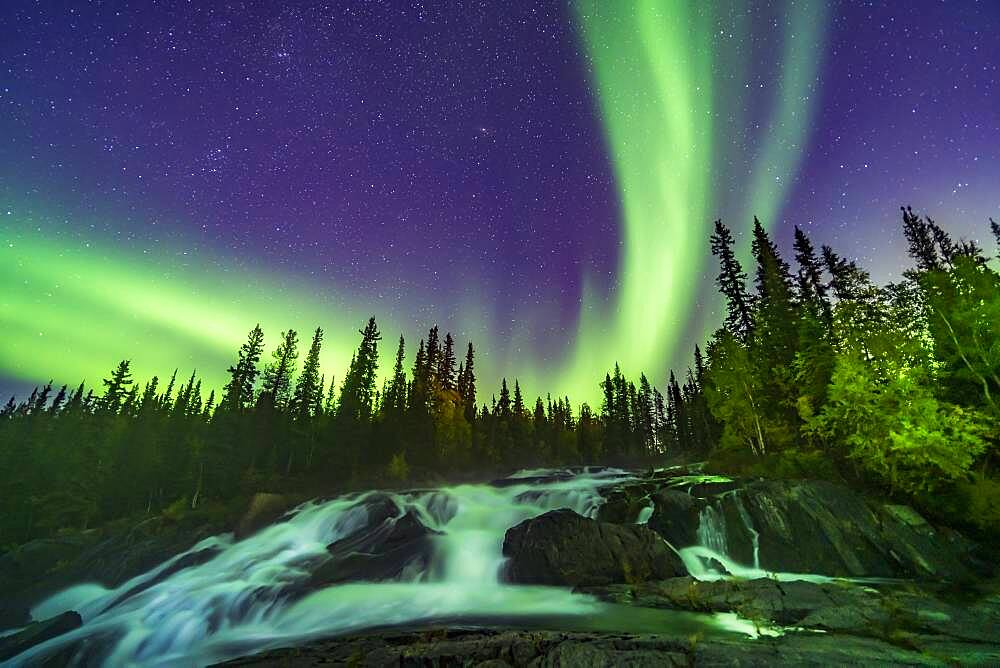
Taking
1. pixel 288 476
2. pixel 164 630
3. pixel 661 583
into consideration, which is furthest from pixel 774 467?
pixel 288 476

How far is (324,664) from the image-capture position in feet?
27.9

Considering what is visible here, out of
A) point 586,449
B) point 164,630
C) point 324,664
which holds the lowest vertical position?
point 164,630

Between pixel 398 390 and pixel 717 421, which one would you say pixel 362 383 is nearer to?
pixel 398 390

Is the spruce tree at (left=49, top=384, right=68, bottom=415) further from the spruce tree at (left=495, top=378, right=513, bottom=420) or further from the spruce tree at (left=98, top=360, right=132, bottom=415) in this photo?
the spruce tree at (left=495, top=378, right=513, bottom=420)

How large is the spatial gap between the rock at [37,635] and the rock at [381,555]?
8.03m

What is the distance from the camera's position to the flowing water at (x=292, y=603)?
1241 cm

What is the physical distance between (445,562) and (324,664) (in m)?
10.9

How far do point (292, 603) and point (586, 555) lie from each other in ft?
34.3

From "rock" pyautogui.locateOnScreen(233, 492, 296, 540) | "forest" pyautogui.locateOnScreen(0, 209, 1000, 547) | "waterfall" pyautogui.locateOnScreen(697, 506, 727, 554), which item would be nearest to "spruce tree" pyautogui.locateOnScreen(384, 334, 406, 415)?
"forest" pyautogui.locateOnScreen(0, 209, 1000, 547)

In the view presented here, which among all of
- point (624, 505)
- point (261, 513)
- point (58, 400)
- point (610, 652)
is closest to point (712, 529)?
point (624, 505)

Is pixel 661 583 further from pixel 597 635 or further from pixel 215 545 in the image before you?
pixel 215 545

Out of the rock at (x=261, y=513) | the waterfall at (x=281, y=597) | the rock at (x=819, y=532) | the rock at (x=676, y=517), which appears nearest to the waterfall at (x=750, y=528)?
the rock at (x=819, y=532)

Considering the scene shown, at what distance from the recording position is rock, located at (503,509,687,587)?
15180 millimetres

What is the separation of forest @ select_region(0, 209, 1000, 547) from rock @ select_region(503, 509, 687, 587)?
35.5ft
